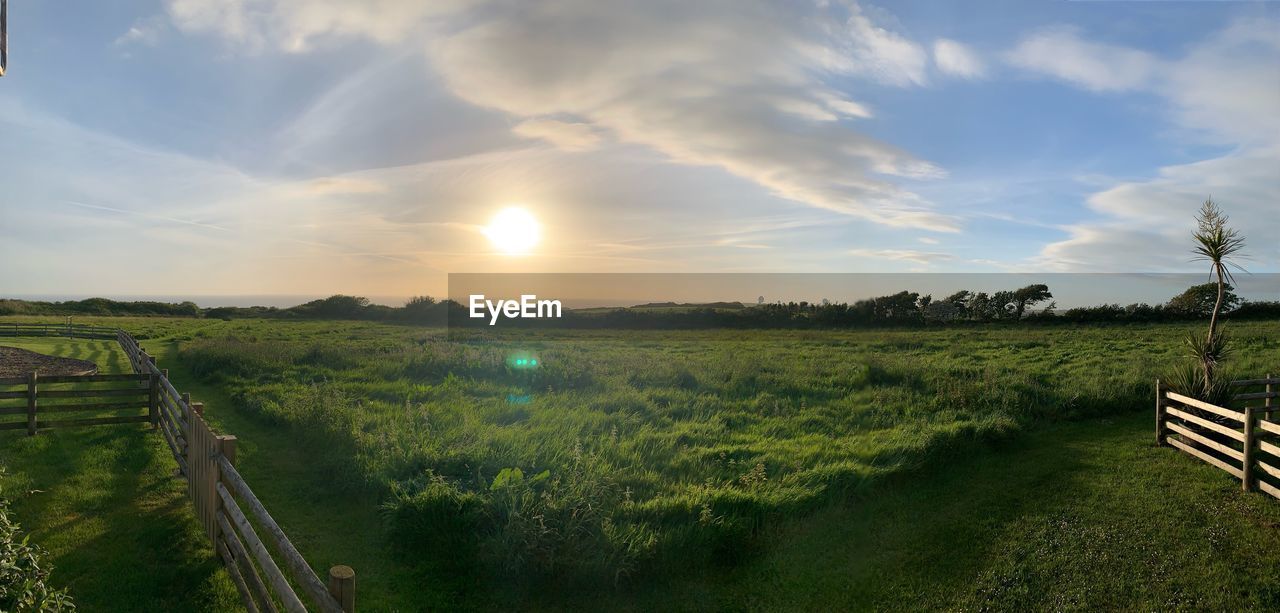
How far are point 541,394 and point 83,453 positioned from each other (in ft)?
27.3

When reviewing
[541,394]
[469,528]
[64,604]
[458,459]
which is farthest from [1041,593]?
[541,394]

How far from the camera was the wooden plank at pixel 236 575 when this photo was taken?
18.4 ft

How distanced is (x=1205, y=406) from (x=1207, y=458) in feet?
2.99

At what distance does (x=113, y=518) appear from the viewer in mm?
7785

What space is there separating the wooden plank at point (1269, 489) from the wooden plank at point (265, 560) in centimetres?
1241

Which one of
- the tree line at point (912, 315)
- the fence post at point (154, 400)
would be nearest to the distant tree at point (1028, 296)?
the tree line at point (912, 315)

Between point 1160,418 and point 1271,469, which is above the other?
point 1160,418

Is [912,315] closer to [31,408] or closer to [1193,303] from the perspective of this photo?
[1193,303]

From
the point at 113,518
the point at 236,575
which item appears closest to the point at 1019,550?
the point at 236,575

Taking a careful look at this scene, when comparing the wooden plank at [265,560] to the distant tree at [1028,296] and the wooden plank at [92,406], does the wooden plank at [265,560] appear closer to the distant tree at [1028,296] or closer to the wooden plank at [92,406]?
the wooden plank at [92,406]

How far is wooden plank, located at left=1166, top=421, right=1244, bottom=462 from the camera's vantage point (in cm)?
987

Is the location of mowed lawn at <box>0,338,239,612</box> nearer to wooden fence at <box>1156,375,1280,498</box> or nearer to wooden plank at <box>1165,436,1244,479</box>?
wooden fence at <box>1156,375,1280,498</box>

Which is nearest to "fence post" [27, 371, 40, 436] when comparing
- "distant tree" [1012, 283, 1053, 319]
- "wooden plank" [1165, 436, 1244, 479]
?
"wooden plank" [1165, 436, 1244, 479]

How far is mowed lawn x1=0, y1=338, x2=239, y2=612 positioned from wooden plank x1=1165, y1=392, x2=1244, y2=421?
13.7m
